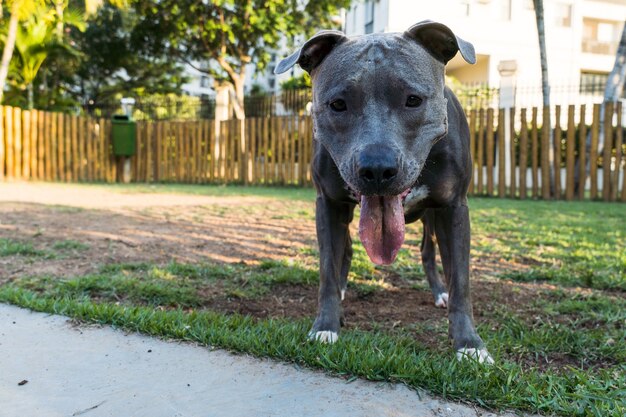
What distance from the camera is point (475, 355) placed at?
7.83 feet

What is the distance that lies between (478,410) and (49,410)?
4.96 feet

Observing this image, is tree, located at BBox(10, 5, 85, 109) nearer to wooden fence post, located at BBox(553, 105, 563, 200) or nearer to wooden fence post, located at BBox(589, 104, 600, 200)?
wooden fence post, located at BBox(553, 105, 563, 200)

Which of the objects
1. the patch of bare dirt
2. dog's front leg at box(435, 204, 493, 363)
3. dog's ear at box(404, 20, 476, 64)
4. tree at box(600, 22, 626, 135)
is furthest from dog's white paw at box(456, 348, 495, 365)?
tree at box(600, 22, 626, 135)

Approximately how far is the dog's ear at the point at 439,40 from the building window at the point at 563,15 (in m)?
26.9

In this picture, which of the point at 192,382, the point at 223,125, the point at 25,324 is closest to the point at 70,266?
the point at 25,324

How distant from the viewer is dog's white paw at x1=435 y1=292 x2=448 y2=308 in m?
3.54

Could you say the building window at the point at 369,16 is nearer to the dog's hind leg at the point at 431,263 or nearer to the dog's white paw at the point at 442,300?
the dog's hind leg at the point at 431,263

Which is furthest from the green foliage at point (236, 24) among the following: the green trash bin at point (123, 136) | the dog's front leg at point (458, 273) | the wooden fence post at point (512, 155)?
the dog's front leg at point (458, 273)

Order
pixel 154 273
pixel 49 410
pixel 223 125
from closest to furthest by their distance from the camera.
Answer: pixel 49 410 < pixel 154 273 < pixel 223 125

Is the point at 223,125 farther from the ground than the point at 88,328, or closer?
farther from the ground

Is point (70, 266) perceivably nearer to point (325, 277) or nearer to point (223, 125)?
point (325, 277)

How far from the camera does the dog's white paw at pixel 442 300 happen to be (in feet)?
11.6

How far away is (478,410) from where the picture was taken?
6.19 ft

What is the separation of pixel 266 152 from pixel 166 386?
12.6m
